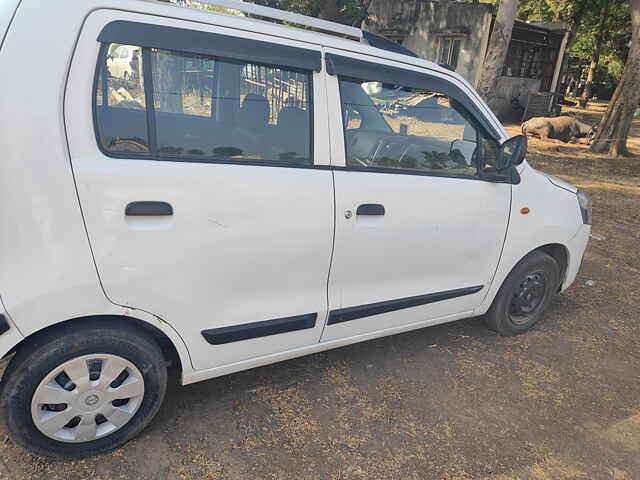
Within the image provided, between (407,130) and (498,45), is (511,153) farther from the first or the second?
(498,45)

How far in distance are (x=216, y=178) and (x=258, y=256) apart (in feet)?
1.35

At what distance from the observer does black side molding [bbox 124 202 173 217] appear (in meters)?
1.91

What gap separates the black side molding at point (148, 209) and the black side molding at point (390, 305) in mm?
1050

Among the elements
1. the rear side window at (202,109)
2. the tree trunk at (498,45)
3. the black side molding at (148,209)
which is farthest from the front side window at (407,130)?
the tree trunk at (498,45)

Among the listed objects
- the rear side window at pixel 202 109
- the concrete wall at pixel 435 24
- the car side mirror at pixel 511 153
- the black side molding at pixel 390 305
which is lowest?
the black side molding at pixel 390 305

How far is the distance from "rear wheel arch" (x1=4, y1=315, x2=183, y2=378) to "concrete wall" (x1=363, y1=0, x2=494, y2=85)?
59.7ft

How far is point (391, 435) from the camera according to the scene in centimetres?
253

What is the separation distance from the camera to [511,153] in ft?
9.66

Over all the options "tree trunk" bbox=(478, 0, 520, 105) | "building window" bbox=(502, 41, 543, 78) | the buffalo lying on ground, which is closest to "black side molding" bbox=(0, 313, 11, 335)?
"tree trunk" bbox=(478, 0, 520, 105)

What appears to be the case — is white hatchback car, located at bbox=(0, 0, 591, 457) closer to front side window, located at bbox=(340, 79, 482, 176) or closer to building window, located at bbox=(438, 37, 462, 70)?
front side window, located at bbox=(340, 79, 482, 176)

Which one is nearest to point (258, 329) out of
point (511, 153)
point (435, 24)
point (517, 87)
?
point (511, 153)

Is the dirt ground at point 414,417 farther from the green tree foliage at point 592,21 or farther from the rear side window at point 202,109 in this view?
the green tree foliage at point 592,21

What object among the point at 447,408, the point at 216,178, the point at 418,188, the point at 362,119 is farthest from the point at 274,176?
the point at 447,408

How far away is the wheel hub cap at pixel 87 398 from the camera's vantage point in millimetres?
1989
